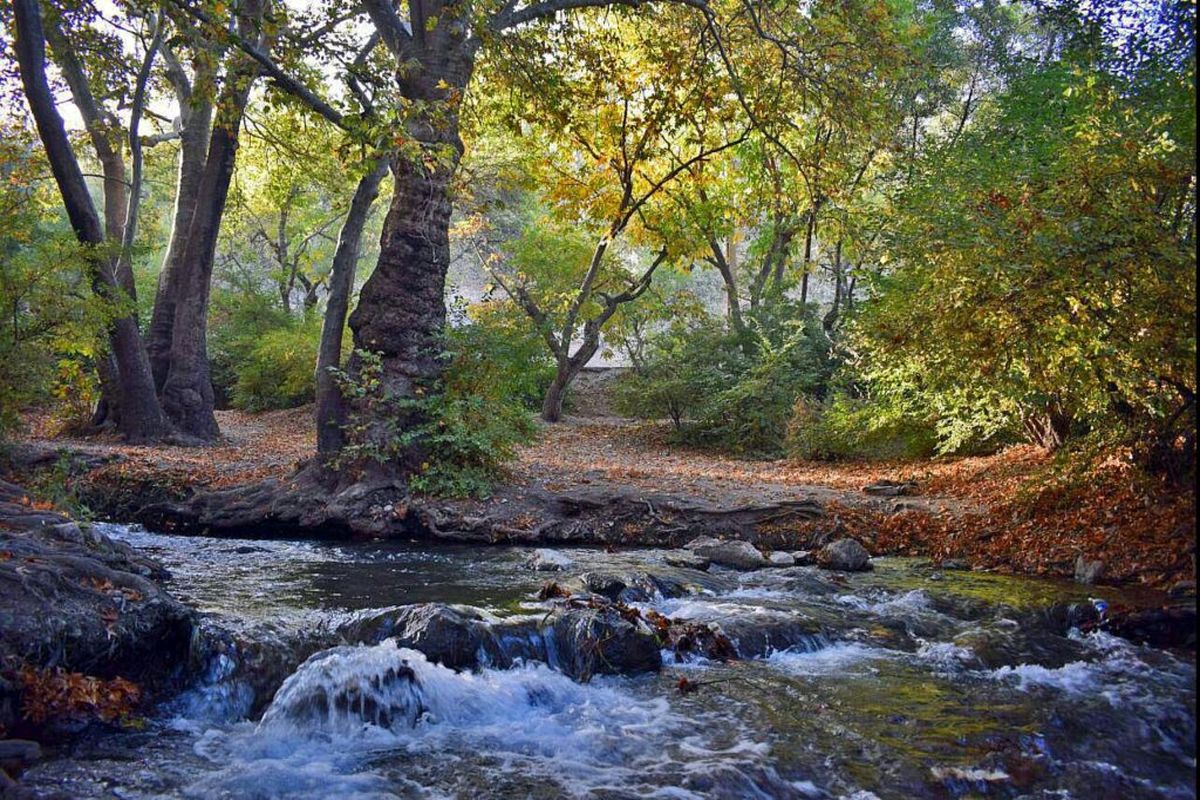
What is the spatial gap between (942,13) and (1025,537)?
21.3 meters

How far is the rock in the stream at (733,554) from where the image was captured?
29.0 ft

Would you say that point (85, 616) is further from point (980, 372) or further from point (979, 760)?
point (980, 372)

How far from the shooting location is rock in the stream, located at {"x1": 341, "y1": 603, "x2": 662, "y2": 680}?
5574 mm

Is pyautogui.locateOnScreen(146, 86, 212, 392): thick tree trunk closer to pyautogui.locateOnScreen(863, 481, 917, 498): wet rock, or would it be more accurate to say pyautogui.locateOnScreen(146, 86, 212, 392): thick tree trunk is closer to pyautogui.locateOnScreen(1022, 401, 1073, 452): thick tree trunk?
pyautogui.locateOnScreen(863, 481, 917, 498): wet rock

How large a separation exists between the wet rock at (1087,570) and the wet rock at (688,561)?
3439 millimetres

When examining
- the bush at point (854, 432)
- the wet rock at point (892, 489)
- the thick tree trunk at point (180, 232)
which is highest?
the thick tree trunk at point (180, 232)

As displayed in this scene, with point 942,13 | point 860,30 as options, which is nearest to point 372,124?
point 860,30

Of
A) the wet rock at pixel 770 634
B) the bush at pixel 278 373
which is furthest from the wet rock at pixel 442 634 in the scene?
the bush at pixel 278 373

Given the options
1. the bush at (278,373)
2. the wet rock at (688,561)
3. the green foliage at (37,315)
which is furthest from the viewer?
the bush at (278,373)

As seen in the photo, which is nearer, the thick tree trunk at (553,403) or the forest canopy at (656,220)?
the forest canopy at (656,220)

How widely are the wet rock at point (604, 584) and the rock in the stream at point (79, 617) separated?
10.3 feet

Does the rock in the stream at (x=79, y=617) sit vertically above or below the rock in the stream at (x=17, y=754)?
above

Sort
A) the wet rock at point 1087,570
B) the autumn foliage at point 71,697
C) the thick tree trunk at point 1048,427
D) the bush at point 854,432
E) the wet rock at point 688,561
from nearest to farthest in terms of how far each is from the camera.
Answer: the autumn foliage at point 71,697 → the wet rock at point 1087,570 → the wet rock at point 688,561 → the thick tree trunk at point 1048,427 → the bush at point 854,432

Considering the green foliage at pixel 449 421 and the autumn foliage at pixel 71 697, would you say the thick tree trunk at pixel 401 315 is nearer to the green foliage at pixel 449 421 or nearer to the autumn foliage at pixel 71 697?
the green foliage at pixel 449 421
